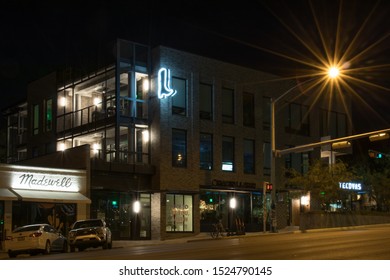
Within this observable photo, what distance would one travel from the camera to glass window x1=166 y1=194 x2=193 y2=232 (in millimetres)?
40094

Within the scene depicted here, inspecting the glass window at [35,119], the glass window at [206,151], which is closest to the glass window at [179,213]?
the glass window at [206,151]

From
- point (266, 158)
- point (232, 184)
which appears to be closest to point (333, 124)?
point (266, 158)

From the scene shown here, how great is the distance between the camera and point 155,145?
39.8 meters

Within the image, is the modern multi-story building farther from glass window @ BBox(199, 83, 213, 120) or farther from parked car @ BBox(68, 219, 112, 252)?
parked car @ BBox(68, 219, 112, 252)

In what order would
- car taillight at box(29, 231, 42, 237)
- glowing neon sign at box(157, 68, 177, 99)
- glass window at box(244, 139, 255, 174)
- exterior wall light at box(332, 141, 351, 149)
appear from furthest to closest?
glass window at box(244, 139, 255, 174) < glowing neon sign at box(157, 68, 177, 99) < exterior wall light at box(332, 141, 351, 149) < car taillight at box(29, 231, 42, 237)

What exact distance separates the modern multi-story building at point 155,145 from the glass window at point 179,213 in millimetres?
67

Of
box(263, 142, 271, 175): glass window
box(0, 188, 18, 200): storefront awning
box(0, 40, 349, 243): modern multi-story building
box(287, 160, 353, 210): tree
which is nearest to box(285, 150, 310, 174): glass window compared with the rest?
box(0, 40, 349, 243): modern multi-story building

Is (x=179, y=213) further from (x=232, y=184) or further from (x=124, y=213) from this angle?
(x=232, y=184)

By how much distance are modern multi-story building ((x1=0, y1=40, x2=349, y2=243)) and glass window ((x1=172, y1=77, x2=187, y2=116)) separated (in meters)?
0.07

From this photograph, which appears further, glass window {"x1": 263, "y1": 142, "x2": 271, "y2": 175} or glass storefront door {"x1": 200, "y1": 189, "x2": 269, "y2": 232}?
glass window {"x1": 263, "y1": 142, "x2": 271, "y2": 175}

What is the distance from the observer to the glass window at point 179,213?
132ft

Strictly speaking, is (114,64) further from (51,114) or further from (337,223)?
(337,223)
